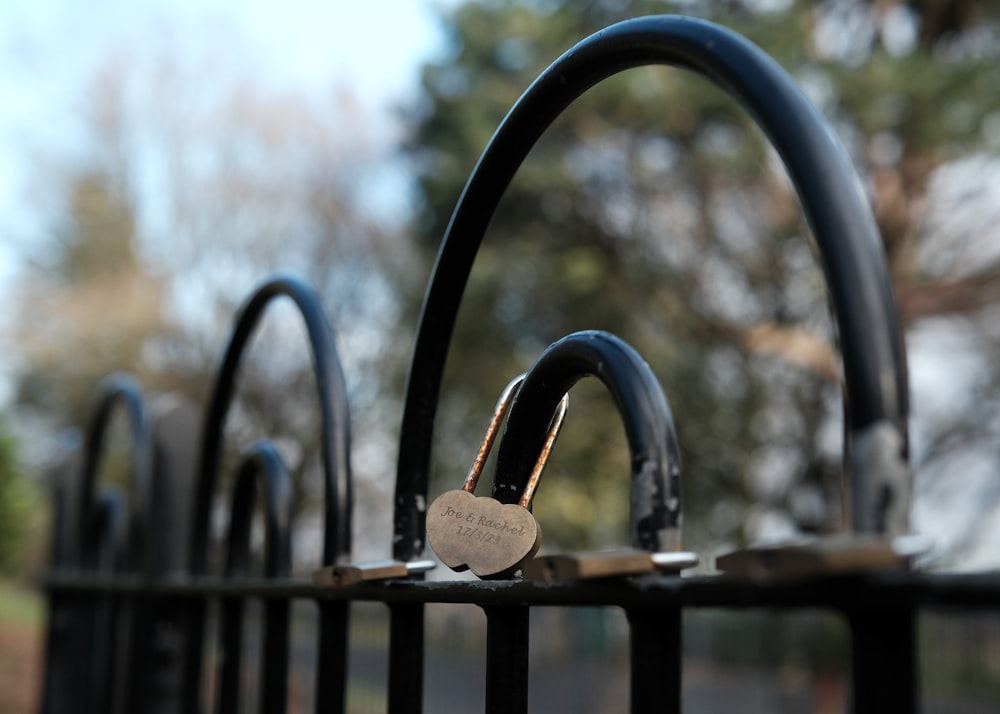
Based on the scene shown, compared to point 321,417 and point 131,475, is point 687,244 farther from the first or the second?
point 321,417

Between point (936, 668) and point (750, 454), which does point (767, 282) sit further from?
point (936, 668)

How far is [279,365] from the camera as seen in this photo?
16359mm

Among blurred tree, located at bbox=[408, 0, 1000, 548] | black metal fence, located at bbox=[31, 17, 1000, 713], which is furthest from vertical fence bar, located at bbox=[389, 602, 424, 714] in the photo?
blurred tree, located at bbox=[408, 0, 1000, 548]

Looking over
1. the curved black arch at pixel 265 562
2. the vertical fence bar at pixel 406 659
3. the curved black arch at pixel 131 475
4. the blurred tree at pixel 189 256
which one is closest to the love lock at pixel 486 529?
the vertical fence bar at pixel 406 659

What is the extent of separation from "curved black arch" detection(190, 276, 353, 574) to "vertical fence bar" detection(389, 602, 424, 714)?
0.39 ft

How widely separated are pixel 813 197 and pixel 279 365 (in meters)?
16.3

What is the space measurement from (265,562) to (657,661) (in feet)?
2.26

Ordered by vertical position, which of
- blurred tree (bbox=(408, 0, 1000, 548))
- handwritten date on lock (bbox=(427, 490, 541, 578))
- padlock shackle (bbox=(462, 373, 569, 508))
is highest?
blurred tree (bbox=(408, 0, 1000, 548))

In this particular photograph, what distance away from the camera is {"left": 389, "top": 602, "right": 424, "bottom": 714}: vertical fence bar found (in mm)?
843

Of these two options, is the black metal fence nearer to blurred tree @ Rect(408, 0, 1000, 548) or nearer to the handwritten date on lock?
the handwritten date on lock

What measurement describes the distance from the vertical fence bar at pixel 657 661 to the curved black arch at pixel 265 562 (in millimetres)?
599

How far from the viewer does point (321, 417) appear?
39.8 inches

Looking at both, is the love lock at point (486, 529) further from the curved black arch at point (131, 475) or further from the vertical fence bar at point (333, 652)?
the curved black arch at point (131, 475)

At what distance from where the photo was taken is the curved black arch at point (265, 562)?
3.63 ft
